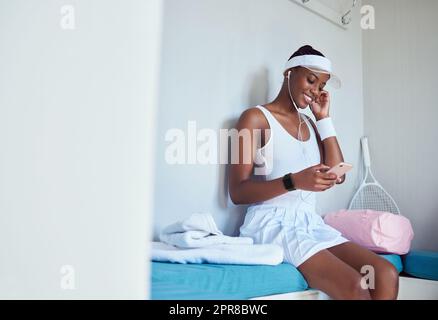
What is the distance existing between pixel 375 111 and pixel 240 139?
1.04 m

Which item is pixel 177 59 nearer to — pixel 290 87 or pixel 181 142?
pixel 181 142

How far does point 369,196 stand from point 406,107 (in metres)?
0.46

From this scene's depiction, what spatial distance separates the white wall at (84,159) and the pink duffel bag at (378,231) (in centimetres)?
131

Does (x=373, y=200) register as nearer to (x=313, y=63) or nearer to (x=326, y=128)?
(x=326, y=128)

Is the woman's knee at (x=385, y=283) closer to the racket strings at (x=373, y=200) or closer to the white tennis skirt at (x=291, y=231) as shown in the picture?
the white tennis skirt at (x=291, y=231)

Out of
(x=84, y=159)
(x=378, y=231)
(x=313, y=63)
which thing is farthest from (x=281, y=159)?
(x=84, y=159)

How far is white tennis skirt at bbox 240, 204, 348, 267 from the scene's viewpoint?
4.07ft

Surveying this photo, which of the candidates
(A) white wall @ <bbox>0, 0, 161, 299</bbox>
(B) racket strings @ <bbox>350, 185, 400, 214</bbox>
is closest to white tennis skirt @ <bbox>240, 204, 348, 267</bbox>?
(B) racket strings @ <bbox>350, 185, 400, 214</bbox>

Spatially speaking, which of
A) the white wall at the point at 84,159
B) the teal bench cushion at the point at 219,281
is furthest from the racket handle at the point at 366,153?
the white wall at the point at 84,159

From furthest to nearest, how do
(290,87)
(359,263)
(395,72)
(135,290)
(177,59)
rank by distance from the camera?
1. (395,72)
2. (290,87)
3. (177,59)
4. (359,263)
5. (135,290)

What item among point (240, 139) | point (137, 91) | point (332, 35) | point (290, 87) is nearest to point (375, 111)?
point (332, 35)

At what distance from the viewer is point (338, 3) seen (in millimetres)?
2227

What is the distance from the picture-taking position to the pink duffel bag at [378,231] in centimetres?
159

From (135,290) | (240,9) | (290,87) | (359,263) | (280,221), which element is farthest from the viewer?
(240,9)
